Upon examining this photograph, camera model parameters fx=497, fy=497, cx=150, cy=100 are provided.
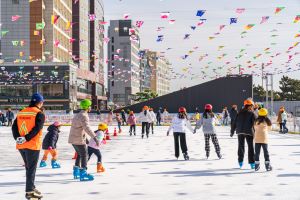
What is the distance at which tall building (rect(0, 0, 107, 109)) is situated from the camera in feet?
259

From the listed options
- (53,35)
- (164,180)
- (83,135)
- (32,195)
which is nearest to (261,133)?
(164,180)

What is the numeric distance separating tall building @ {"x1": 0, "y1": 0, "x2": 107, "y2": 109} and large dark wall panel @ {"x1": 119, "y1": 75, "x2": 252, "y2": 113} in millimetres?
24524

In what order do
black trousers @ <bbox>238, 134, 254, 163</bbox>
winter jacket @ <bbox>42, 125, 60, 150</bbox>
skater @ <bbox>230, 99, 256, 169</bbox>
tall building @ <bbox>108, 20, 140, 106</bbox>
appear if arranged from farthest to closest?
tall building @ <bbox>108, 20, 140, 106</bbox>, winter jacket @ <bbox>42, 125, 60, 150</bbox>, skater @ <bbox>230, 99, 256, 169</bbox>, black trousers @ <bbox>238, 134, 254, 163</bbox>

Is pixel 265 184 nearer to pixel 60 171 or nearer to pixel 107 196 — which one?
pixel 107 196

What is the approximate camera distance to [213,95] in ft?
158

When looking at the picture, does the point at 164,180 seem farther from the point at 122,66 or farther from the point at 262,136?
the point at 122,66

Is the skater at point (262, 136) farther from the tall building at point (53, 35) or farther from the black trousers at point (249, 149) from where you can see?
the tall building at point (53, 35)

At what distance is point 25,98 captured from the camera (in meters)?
82.2

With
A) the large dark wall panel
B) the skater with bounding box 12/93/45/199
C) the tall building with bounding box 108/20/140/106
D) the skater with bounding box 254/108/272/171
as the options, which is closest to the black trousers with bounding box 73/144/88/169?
the skater with bounding box 12/93/45/199

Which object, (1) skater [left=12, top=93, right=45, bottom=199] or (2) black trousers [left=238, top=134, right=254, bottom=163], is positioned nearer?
(1) skater [left=12, top=93, right=45, bottom=199]

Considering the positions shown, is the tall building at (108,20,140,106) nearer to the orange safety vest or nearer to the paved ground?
the paved ground

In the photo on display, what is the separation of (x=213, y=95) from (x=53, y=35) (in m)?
40.6

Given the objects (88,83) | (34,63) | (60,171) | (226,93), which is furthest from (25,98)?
(60,171)

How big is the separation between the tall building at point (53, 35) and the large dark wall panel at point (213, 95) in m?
24.5
